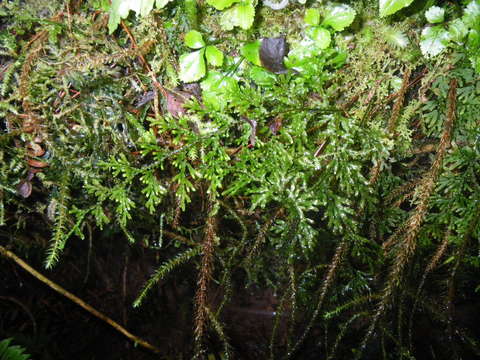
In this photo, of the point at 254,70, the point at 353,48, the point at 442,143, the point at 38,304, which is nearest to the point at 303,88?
the point at 254,70

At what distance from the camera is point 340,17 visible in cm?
122

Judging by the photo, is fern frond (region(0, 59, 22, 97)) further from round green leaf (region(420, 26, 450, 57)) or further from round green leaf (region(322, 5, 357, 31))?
round green leaf (region(420, 26, 450, 57))

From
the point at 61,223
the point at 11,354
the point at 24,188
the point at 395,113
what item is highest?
the point at 24,188

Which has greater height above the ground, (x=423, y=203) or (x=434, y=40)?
(x=434, y=40)

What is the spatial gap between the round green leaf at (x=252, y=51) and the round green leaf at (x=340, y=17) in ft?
0.99

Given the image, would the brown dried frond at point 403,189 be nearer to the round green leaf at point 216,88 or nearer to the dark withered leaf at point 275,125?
the dark withered leaf at point 275,125

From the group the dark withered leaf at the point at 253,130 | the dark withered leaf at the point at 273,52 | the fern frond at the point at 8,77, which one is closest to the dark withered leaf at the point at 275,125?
the dark withered leaf at the point at 253,130

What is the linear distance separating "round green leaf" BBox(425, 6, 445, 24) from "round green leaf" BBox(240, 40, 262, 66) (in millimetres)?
693

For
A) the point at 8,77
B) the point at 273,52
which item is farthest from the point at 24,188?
the point at 273,52

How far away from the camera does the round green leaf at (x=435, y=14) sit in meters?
1.14

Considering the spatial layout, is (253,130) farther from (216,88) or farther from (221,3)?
(221,3)

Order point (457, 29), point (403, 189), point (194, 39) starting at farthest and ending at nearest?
point (403, 189)
point (194, 39)
point (457, 29)

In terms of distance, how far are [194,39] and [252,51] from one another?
264 millimetres

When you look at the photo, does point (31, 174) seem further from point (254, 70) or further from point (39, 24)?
point (254, 70)
